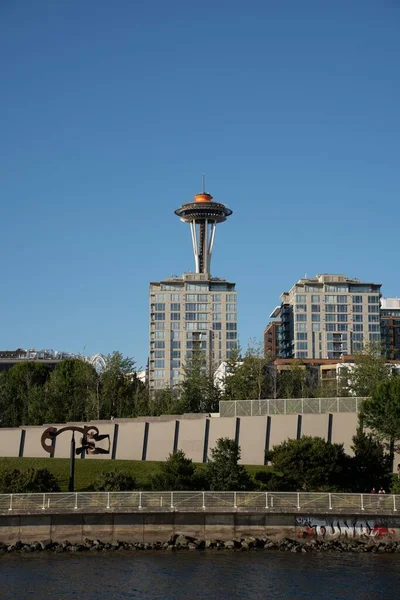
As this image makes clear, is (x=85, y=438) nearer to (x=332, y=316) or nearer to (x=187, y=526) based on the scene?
(x=187, y=526)

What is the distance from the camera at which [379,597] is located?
38.5 m

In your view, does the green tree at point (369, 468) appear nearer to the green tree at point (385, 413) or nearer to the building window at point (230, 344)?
the green tree at point (385, 413)

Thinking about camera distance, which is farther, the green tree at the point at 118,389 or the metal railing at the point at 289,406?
the green tree at the point at 118,389

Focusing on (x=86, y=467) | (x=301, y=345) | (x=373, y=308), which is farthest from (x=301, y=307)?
(x=86, y=467)

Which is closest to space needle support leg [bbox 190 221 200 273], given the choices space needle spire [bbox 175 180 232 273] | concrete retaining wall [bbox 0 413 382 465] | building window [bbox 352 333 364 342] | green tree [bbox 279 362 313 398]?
space needle spire [bbox 175 180 232 273]

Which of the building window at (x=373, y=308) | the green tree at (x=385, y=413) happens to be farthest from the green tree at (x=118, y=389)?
the building window at (x=373, y=308)

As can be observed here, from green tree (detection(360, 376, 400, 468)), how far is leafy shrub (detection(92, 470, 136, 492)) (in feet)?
63.2

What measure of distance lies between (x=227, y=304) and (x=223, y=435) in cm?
9935

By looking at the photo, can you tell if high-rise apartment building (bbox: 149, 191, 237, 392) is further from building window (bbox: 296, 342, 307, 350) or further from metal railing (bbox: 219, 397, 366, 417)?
metal railing (bbox: 219, 397, 366, 417)

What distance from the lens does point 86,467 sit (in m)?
67.1

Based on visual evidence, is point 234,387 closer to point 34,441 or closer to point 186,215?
point 34,441

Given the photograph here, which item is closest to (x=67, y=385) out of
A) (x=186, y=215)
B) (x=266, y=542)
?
(x=266, y=542)

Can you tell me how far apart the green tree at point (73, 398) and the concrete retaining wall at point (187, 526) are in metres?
47.0

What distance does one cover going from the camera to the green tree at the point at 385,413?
6138cm
